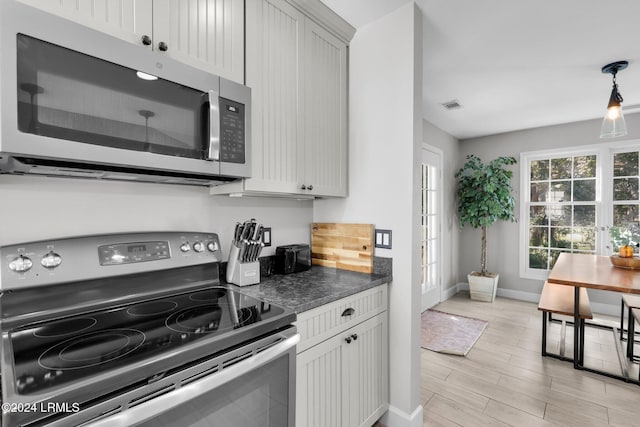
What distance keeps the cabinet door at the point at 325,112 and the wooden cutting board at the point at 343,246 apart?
0.86 ft

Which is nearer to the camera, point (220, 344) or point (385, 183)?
point (220, 344)

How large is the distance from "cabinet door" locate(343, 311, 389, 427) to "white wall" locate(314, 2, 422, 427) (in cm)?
9

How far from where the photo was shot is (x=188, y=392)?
0.83m

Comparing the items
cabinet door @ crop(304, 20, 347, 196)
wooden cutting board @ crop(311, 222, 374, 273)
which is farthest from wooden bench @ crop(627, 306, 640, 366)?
cabinet door @ crop(304, 20, 347, 196)

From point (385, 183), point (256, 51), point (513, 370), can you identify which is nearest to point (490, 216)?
point (513, 370)

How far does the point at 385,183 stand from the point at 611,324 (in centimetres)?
355

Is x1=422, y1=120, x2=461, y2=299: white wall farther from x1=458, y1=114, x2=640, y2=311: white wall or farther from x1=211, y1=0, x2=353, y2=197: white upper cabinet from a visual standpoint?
x1=211, y1=0, x2=353, y2=197: white upper cabinet

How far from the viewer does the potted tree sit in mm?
4125

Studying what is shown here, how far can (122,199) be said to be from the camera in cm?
134

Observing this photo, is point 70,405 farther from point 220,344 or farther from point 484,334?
point 484,334

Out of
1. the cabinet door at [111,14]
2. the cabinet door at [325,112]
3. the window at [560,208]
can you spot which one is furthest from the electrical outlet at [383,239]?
the window at [560,208]

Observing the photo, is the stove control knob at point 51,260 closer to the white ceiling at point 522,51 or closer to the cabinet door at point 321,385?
the cabinet door at point 321,385

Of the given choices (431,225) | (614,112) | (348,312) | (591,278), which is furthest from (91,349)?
(431,225)

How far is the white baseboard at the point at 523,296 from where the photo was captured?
369 cm
